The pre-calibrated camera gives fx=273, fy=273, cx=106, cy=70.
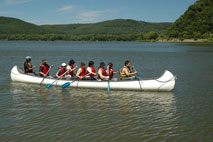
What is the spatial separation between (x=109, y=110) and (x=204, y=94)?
6.15 m

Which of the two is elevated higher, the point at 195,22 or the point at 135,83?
the point at 195,22

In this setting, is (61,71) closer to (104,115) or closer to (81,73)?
(81,73)

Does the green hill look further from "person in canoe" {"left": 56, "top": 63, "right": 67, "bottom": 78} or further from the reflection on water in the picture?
the reflection on water

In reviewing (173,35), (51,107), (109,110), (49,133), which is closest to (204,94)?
(109,110)

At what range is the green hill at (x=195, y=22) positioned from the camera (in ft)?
515

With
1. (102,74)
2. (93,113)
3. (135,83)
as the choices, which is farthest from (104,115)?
(102,74)

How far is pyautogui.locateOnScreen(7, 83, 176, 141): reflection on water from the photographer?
28.4ft

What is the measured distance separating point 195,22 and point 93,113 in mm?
169263

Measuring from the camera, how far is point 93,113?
10.7 m

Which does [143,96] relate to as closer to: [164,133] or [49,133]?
[164,133]

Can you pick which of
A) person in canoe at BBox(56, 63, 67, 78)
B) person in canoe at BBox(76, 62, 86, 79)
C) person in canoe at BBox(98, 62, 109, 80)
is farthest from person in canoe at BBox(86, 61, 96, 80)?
person in canoe at BBox(56, 63, 67, 78)

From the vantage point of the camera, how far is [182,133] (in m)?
8.63

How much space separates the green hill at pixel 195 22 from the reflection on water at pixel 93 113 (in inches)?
5439

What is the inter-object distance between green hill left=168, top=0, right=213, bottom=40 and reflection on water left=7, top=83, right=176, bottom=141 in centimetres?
13816
